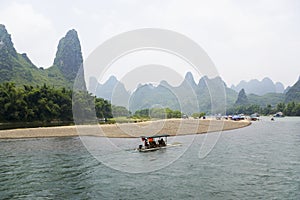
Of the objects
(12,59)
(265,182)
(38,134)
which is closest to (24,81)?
(12,59)

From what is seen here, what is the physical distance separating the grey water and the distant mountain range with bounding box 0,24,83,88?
287ft

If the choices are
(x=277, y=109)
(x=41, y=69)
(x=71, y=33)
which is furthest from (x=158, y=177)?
(x=71, y=33)

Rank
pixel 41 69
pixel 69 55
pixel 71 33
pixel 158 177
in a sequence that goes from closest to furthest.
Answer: pixel 158 177 < pixel 41 69 < pixel 69 55 < pixel 71 33

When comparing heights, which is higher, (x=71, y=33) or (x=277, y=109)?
(x=71, y=33)

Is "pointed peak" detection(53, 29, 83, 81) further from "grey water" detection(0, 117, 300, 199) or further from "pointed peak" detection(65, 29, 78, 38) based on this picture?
"grey water" detection(0, 117, 300, 199)

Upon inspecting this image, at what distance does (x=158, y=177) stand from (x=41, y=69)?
426 ft

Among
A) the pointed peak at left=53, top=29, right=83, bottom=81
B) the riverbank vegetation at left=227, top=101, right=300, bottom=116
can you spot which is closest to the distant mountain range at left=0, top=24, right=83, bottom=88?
the pointed peak at left=53, top=29, right=83, bottom=81

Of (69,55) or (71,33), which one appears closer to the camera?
(69,55)

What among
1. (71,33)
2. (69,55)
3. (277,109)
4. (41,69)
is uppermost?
(71,33)

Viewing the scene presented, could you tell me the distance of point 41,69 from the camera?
→ 449ft

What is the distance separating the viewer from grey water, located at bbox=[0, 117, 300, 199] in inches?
614

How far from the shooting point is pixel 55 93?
68.4 m

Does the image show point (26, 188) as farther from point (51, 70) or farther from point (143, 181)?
point (51, 70)

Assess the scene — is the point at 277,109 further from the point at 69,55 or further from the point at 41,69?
the point at 41,69
